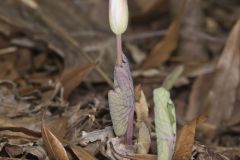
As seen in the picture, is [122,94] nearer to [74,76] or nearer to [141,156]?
[141,156]

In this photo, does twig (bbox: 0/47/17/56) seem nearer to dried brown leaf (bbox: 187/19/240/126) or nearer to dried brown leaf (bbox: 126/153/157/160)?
dried brown leaf (bbox: 187/19/240/126)

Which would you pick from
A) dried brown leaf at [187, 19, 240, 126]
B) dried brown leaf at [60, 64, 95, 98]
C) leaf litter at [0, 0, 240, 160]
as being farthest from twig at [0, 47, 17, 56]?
dried brown leaf at [187, 19, 240, 126]

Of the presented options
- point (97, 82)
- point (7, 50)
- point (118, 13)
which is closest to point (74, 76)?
point (97, 82)

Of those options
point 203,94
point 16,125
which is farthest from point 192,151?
point 203,94

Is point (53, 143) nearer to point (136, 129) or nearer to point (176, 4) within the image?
point (136, 129)

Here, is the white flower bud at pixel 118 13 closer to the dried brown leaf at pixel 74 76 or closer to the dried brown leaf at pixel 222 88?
the dried brown leaf at pixel 74 76

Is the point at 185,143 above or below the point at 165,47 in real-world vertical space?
below
